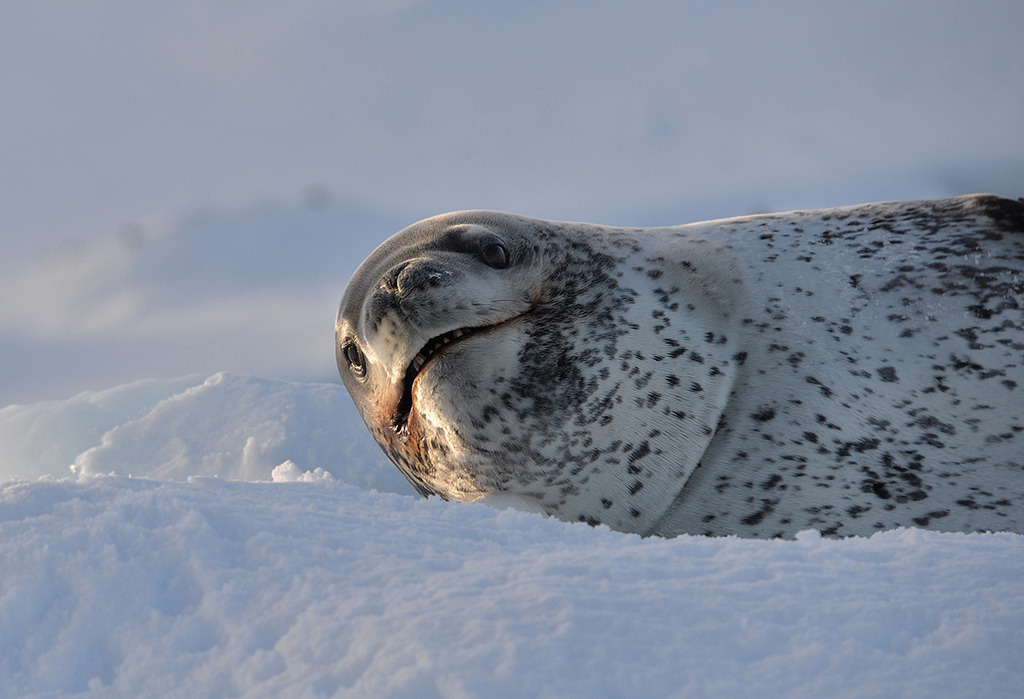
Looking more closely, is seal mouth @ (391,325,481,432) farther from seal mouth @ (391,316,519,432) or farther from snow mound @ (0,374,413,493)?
snow mound @ (0,374,413,493)

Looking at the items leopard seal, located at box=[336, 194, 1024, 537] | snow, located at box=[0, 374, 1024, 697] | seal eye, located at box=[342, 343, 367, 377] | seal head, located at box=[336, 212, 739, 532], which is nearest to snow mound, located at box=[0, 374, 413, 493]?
seal eye, located at box=[342, 343, 367, 377]

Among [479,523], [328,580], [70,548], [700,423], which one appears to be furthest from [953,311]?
[70,548]

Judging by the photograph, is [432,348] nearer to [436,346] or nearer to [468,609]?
[436,346]

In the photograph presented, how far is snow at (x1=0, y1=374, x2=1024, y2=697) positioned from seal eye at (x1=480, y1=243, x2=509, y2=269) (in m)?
1.28

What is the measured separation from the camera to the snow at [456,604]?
1.27 meters

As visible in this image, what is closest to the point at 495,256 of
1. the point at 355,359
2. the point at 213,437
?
the point at 355,359

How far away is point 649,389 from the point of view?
3.05 m

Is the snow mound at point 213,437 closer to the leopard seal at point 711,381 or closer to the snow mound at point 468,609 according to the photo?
the leopard seal at point 711,381

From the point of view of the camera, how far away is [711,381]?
3123 mm

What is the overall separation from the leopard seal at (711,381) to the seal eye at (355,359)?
2 cm

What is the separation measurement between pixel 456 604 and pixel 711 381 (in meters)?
1.93

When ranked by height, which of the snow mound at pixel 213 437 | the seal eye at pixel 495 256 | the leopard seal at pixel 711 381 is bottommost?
the snow mound at pixel 213 437

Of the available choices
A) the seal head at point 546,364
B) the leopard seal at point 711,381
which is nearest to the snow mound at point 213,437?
the seal head at point 546,364

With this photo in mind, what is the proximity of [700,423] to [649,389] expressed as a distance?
0.25 metres
